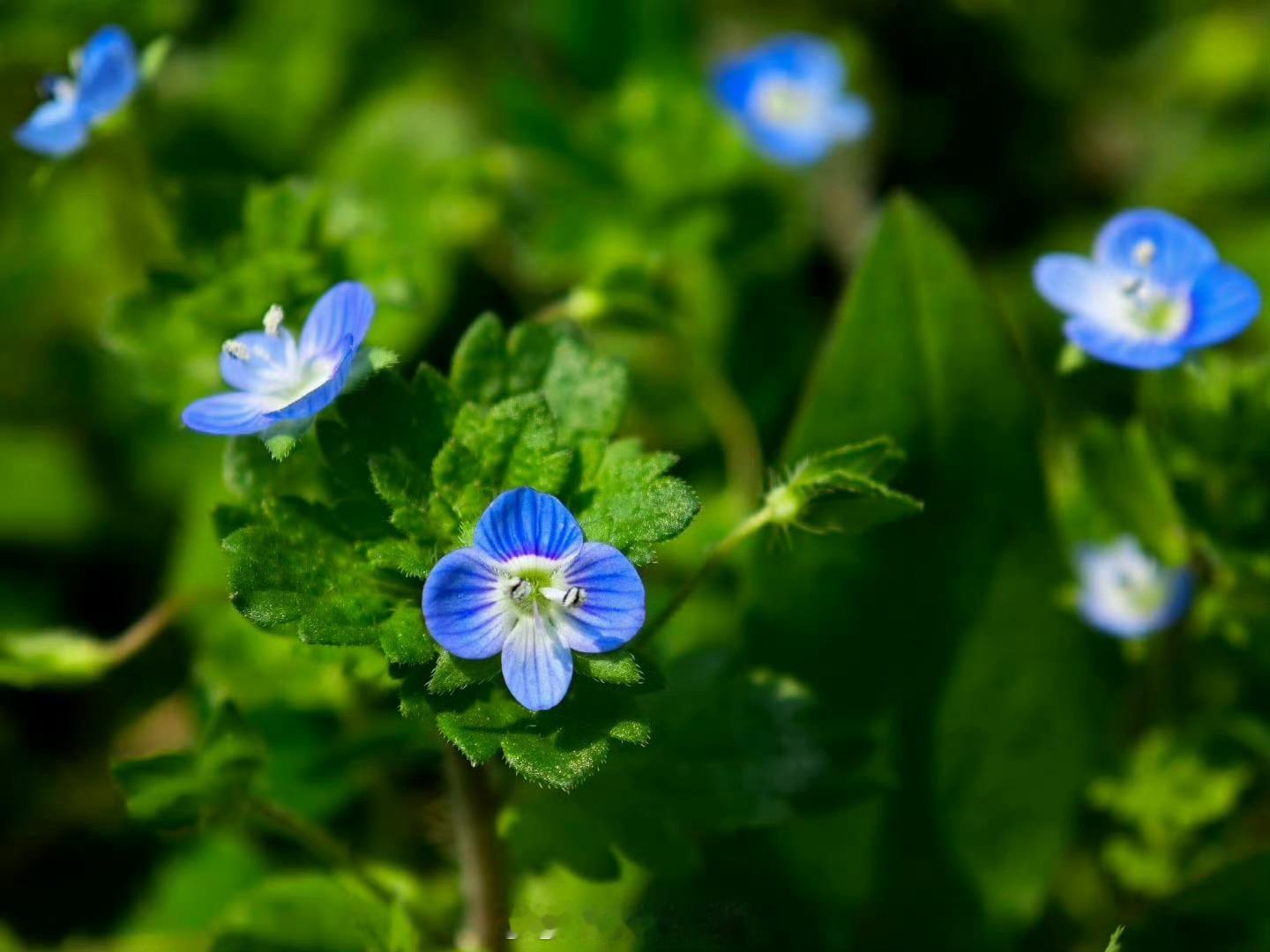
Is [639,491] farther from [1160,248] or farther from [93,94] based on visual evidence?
[93,94]

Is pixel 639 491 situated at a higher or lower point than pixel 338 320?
lower

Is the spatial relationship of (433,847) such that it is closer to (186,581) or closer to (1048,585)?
(186,581)

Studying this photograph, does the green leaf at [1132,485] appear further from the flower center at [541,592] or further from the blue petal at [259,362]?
the blue petal at [259,362]

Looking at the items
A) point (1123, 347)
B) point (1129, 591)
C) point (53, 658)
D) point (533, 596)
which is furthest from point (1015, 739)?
point (53, 658)

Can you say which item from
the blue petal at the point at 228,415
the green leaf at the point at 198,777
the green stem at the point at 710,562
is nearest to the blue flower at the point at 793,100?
the green stem at the point at 710,562

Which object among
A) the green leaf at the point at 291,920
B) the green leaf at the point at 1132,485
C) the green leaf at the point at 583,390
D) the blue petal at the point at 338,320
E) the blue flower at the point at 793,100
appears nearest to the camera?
the blue petal at the point at 338,320

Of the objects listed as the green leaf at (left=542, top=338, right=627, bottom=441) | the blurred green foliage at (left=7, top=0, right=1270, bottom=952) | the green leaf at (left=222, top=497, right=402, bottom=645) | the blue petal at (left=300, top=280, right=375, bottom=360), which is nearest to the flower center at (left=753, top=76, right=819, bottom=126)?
the blurred green foliage at (left=7, top=0, right=1270, bottom=952)

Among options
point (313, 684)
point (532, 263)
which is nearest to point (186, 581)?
point (313, 684)

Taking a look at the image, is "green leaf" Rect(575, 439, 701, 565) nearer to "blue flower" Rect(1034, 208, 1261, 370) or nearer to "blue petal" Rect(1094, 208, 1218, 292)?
"blue flower" Rect(1034, 208, 1261, 370)
